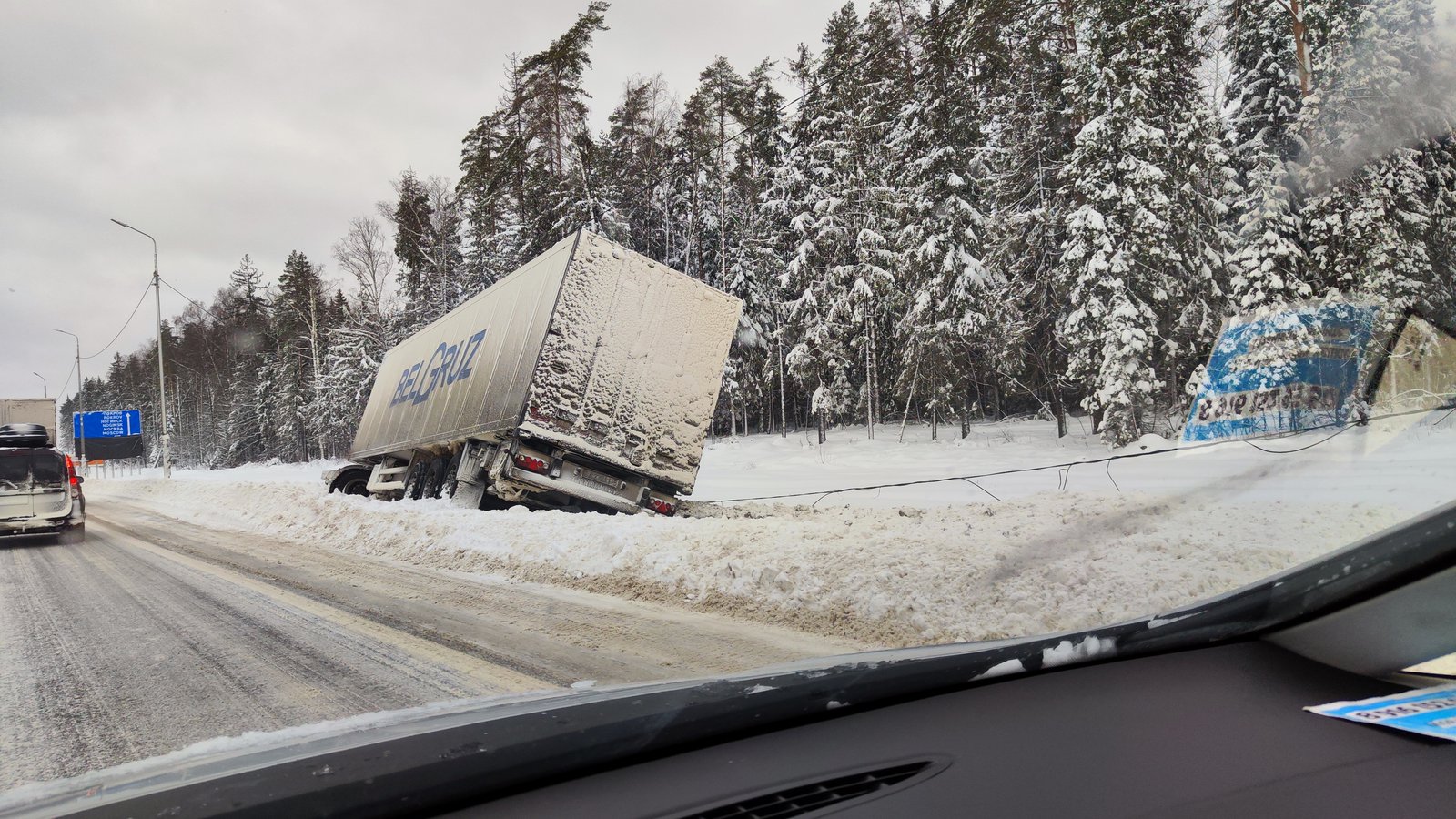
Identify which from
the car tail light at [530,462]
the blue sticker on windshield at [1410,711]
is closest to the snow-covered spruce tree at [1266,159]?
the blue sticker on windshield at [1410,711]

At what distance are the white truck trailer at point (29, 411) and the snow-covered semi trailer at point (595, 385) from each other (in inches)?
1033

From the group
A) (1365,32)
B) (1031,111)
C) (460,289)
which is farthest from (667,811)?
(460,289)

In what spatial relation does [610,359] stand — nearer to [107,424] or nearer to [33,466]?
[33,466]

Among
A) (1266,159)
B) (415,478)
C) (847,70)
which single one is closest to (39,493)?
(415,478)

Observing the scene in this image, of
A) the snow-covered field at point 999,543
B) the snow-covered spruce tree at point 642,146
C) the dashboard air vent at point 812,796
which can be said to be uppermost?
the snow-covered spruce tree at point 642,146

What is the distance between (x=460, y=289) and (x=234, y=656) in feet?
105

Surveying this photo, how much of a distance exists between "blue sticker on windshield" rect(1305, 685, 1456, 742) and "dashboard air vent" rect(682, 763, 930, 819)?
3.19ft

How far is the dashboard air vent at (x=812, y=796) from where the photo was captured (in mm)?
1335

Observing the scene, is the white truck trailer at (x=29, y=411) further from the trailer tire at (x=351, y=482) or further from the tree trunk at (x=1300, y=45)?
the tree trunk at (x=1300, y=45)

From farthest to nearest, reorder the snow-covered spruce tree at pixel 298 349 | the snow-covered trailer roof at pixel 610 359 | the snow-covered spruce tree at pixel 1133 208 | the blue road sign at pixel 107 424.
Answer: the blue road sign at pixel 107 424 → the snow-covered spruce tree at pixel 298 349 → the snow-covered trailer roof at pixel 610 359 → the snow-covered spruce tree at pixel 1133 208

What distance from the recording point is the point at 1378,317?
3.56m

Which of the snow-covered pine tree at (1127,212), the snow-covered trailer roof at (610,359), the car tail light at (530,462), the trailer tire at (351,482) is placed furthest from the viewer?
the trailer tire at (351,482)

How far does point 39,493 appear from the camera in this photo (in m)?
11.8

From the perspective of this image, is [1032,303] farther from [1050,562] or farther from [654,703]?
[654,703]
